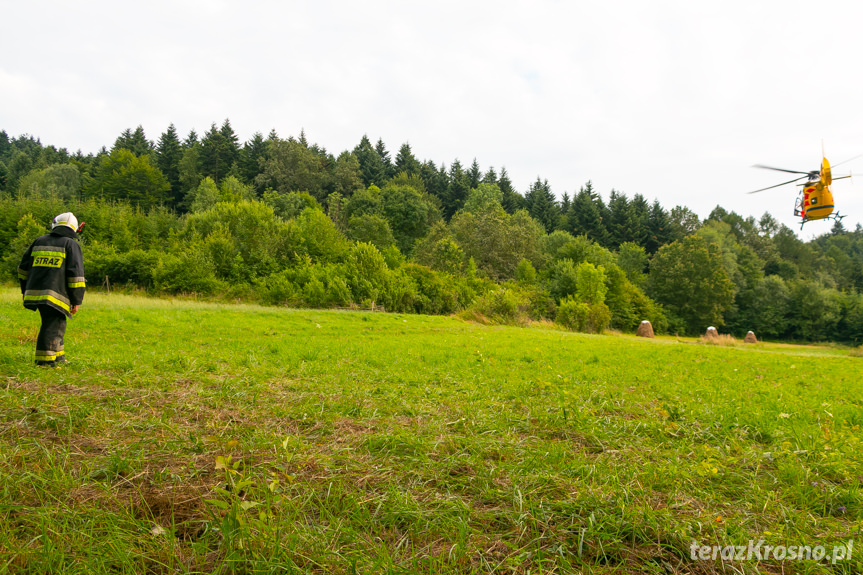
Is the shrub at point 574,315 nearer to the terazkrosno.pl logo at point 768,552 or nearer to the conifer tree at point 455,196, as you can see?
the terazkrosno.pl logo at point 768,552

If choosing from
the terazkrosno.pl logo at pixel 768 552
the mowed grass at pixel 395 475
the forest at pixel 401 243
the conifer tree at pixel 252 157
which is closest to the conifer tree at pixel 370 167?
the forest at pixel 401 243

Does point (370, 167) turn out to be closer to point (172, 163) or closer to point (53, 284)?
point (172, 163)

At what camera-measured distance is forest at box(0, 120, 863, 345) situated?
3516cm

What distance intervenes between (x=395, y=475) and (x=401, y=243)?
232 feet

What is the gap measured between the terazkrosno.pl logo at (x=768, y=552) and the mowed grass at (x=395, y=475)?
35 mm

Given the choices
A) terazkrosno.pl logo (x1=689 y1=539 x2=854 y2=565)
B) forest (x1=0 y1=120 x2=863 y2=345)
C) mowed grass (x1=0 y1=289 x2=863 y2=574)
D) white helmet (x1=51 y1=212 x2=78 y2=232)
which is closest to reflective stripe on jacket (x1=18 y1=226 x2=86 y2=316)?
white helmet (x1=51 y1=212 x2=78 y2=232)

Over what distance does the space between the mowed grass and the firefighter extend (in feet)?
1.24

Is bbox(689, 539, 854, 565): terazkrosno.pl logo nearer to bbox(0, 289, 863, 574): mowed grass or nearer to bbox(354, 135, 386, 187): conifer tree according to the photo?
bbox(0, 289, 863, 574): mowed grass

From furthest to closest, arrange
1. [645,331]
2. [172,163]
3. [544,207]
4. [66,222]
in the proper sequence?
[544,207]
[172,163]
[645,331]
[66,222]

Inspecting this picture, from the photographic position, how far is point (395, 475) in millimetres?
2973

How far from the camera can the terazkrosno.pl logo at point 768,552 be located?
2213 millimetres

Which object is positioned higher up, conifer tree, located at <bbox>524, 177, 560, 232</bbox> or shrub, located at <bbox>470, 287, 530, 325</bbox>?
conifer tree, located at <bbox>524, 177, 560, 232</bbox>

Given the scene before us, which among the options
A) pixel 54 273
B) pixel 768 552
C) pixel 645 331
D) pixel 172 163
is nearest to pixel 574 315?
pixel 645 331

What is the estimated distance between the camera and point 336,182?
83188mm
